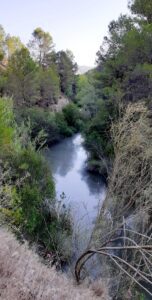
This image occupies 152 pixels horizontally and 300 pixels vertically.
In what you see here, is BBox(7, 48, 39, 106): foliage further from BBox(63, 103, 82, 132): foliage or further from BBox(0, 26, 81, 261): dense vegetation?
BBox(63, 103, 82, 132): foliage

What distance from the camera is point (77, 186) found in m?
13.8

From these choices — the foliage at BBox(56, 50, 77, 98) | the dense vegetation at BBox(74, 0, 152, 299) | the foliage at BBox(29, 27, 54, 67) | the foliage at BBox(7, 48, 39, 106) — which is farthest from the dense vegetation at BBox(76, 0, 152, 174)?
the foliage at BBox(56, 50, 77, 98)

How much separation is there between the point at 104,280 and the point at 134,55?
993 centimetres

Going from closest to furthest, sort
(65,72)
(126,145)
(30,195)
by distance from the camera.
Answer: (126,145), (30,195), (65,72)

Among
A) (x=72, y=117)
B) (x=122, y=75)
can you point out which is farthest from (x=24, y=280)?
(x=72, y=117)

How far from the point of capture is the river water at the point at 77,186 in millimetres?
8008

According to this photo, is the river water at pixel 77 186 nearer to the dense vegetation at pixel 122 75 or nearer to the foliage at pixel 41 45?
the dense vegetation at pixel 122 75

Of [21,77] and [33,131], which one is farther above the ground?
[21,77]

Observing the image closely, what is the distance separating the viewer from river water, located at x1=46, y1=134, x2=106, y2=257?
8008 millimetres

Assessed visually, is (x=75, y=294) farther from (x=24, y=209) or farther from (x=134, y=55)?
(x=134, y=55)

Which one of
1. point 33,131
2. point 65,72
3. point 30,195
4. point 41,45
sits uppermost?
point 41,45

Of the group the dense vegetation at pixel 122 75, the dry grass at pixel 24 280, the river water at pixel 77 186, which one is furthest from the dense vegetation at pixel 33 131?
the dense vegetation at pixel 122 75

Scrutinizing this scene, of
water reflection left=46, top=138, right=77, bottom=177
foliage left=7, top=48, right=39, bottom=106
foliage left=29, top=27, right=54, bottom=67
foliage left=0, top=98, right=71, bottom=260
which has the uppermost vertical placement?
foliage left=29, top=27, right=54, bottom=67

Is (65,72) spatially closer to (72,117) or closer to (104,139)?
(72,117)
